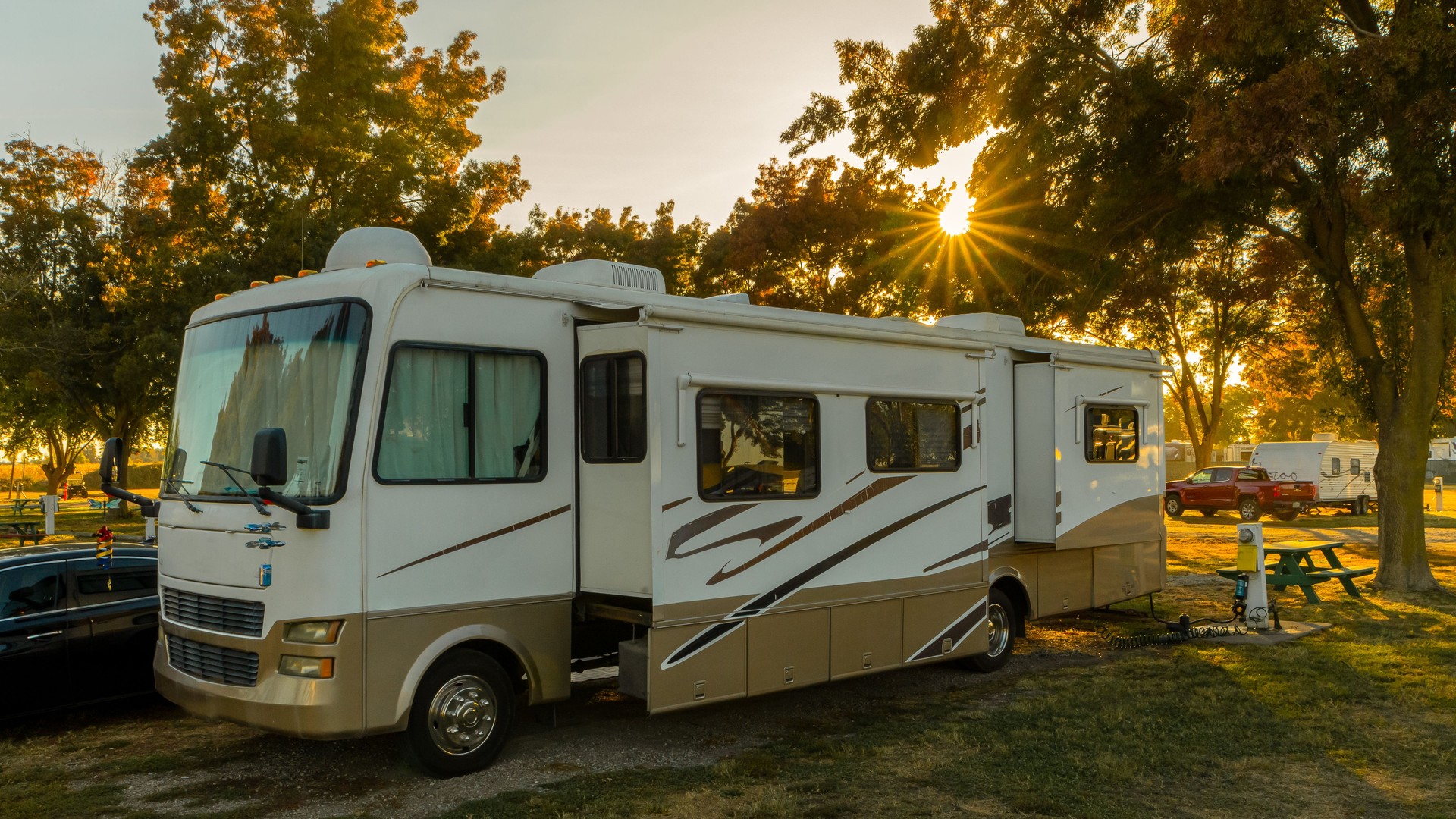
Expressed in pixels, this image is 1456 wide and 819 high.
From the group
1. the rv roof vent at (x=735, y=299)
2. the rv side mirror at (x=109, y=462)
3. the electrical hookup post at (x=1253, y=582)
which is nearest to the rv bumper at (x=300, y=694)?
the rv side mirror at (x=109, y=462)

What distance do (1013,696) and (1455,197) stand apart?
26.2 ft

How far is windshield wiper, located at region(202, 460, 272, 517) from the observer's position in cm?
606

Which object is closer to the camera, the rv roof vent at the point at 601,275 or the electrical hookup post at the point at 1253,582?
the rv roof vent at the point at 601,275

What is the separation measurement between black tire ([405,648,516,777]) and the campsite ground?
0.43ft

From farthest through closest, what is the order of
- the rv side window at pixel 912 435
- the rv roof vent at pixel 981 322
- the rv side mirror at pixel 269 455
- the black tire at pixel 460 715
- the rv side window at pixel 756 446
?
the rv roof vent at pixel 981 322 < the rv side window at pixel 912 435 < the rv side window at pixel 756 446 < the black tire at pixel 460 715 < the rv side mirror at pixel 269 455

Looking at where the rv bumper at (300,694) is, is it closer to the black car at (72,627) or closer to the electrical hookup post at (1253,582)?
the black car at (72,627)

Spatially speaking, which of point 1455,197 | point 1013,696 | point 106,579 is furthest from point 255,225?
point 1455,197

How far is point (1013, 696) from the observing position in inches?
346

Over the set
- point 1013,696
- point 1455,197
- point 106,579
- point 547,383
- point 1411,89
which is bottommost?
point 1013,696

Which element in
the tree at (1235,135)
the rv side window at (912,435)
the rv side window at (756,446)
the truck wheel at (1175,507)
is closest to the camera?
the rv side window at (756,446)

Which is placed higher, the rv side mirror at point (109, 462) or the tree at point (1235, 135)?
the tree at point (1235, 135)

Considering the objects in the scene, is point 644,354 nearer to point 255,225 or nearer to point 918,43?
point 918,43

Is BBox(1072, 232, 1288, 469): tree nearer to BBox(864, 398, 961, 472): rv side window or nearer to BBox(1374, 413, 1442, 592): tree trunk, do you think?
BBox(1374, 413, 1442, 592): tree trunk

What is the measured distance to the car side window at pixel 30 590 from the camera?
296 inches
